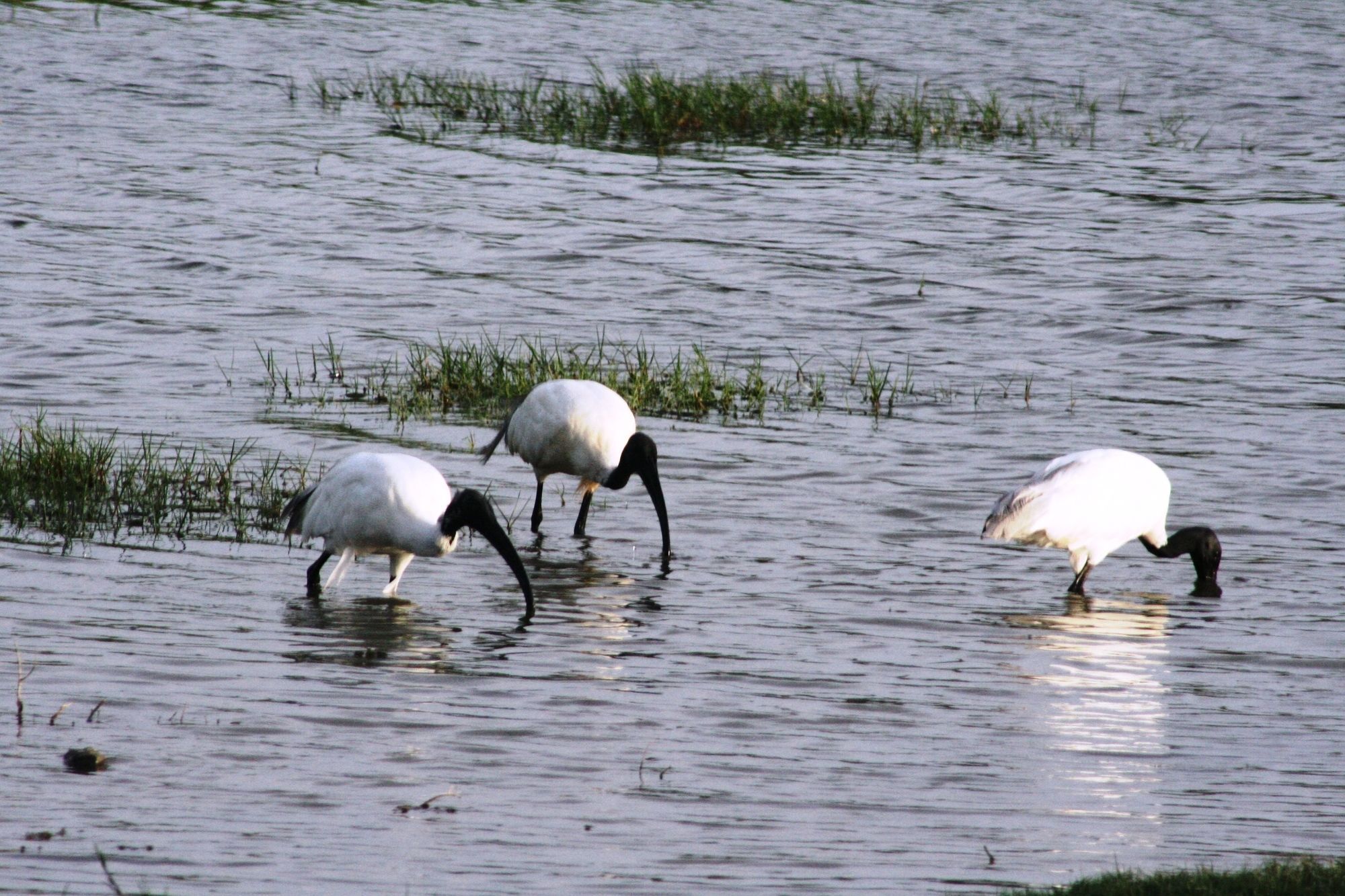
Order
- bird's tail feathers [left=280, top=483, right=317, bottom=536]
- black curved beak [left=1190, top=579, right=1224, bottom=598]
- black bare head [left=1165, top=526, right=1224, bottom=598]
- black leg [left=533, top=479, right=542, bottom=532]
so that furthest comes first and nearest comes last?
black leg [left=533, top=479, right=542, bottom=532], black bare head [left=1165, top=526, right=1224, bottom=598], black curved beak [left=1190, top=579, right=1224, bottom=598], bird's tail feathers [left=280, top=483, right=317, bottom=536]

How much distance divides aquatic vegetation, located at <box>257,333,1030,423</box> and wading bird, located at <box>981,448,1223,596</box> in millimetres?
2850

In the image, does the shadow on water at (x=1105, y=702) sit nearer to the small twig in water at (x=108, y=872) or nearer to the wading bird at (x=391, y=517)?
the wading bird at (x=391, y=517)

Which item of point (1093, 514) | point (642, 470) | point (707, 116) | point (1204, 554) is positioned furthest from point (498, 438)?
point (707, 116)

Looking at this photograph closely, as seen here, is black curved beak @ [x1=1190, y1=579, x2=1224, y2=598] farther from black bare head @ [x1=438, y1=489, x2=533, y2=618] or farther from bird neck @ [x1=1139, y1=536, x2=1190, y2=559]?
black bare head @ [x1=438, y1=489, x2=533, y2=618]

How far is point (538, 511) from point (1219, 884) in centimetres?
552

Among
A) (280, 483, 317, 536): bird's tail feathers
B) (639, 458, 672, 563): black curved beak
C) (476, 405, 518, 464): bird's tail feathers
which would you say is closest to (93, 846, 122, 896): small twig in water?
(280, 483, 317, 536): bird's tail feathers

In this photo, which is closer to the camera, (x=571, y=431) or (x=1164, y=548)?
(x=1164, y=548)

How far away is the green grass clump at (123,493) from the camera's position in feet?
26.2

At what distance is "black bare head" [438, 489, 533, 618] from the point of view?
7.39 meters

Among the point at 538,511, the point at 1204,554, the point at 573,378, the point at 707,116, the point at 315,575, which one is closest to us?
the point at 315,575

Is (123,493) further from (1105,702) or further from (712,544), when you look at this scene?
(1105,702)

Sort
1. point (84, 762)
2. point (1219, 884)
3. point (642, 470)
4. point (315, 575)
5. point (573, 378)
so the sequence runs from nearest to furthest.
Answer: point (1219, 884)
point (84, 762)
point (315, 575)
point (642, 470)
point (573, 378)

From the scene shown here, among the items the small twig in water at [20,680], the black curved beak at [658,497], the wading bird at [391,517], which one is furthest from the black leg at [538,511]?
the small twig in water at [20,680]

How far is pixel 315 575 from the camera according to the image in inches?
293
